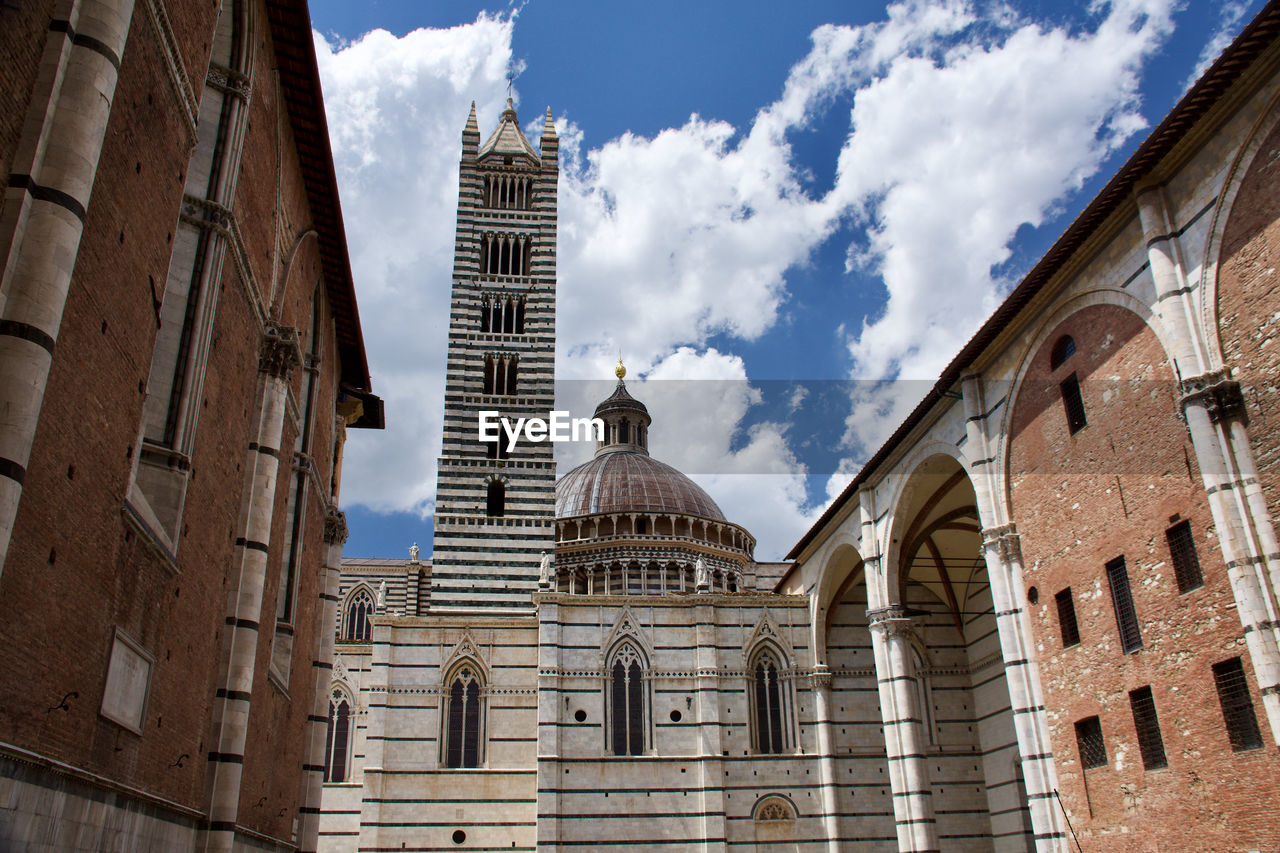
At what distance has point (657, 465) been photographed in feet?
→ 154

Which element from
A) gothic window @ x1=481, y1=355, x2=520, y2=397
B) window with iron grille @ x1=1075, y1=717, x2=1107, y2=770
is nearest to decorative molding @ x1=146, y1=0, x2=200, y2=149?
window with iron grille @ x1=1075, y1=717, x2=1107, y2=770

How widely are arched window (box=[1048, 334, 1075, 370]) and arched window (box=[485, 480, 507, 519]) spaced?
20184mm

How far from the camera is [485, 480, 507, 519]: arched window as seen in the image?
110 feet

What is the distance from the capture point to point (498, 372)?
3578 cm

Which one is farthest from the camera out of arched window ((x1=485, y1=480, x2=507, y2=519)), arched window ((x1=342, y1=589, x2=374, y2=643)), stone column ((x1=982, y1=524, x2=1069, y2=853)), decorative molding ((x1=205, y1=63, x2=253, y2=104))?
arched window ((x1=342, y1=589, x2=374, y2=643))

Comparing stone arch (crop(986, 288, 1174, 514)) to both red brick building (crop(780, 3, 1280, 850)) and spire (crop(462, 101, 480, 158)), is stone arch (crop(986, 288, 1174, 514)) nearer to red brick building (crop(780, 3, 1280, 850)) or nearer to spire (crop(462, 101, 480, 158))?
red brick building (crop(780, 3, 1280, 850))

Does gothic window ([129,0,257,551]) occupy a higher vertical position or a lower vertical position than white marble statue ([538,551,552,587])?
lower

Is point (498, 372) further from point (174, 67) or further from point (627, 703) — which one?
point (174, 67)

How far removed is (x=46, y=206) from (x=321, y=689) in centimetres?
1422

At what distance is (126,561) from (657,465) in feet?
126

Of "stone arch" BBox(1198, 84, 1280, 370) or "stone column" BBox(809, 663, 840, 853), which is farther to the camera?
"stone column" BBox(809, 663, 840, 853)

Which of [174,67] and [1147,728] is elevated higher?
[174,67]

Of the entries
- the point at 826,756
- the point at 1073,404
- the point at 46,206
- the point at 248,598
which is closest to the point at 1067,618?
the point at 1073,404

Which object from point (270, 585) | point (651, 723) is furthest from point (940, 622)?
point (270, 585)
